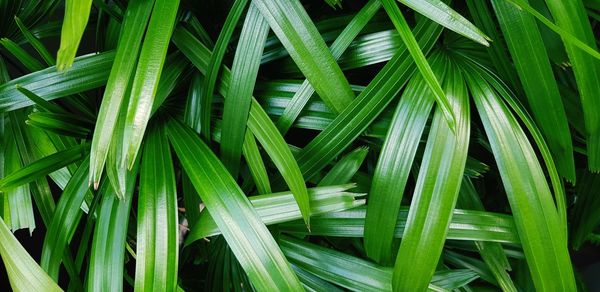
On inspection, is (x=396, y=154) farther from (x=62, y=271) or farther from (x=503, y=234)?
(x=62, y=271)

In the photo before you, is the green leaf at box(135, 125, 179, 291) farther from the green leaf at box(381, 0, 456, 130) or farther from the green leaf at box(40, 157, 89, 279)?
the green leaf at box(381, 0, 456, 130)

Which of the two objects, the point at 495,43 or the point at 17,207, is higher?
the point at 495,43

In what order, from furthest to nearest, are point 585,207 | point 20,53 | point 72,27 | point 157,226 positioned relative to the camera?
point 585,207
point 20,53
point 157,226
point 72,27

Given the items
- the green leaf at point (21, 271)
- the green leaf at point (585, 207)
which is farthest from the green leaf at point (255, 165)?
the green leaf at point (585, 207)

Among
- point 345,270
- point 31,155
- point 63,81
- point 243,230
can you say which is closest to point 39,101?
point 63,81

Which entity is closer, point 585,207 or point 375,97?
point 375,97

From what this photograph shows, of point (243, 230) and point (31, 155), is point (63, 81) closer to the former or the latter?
point (31, 155)

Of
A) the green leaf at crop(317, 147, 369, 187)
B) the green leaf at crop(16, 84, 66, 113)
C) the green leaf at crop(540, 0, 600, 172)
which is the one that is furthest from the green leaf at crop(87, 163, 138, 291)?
the green leaf at crop(540, 0, 600, 172)
